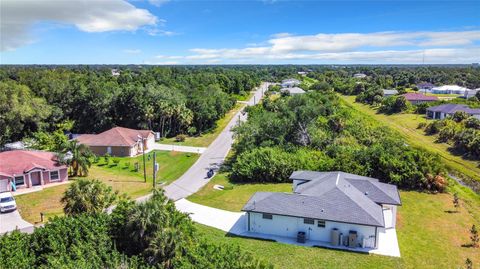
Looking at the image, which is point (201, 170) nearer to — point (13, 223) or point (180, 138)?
point (180, 138)

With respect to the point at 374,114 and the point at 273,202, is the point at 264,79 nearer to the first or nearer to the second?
the point at 374,114

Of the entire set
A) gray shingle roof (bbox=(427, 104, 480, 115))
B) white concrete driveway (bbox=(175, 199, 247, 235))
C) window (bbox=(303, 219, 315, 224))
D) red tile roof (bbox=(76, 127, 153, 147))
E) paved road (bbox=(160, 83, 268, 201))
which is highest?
gray shingle roof (bbox=(427, 104, 480, 115))

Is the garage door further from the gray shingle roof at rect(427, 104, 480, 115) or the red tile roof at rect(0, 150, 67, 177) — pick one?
the gray shingle roof at rect(427, 104, 480, 115)

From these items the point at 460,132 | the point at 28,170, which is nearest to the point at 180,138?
the point at 28,170

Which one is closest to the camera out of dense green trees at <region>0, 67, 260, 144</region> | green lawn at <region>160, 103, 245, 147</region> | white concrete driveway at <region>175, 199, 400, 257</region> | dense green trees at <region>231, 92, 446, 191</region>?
white concrete driveway at <region>175, 199, 400, 257</region>

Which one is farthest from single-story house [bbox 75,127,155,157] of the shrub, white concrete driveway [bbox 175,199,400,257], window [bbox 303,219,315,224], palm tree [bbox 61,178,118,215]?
window [bbox 303,219,315,224]
